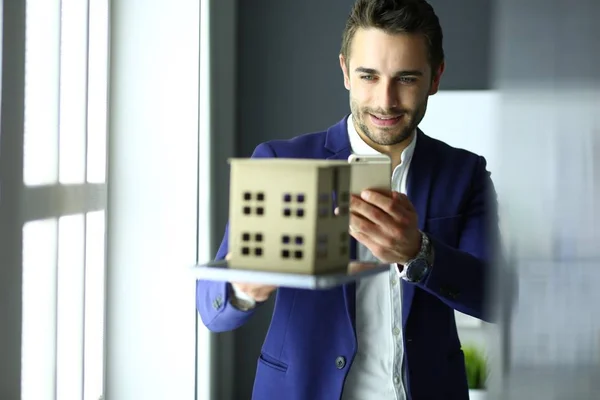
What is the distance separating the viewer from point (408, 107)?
1.25 meters

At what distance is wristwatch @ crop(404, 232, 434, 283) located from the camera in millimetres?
1067

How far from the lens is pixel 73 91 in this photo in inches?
66.7

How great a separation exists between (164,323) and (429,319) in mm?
1088

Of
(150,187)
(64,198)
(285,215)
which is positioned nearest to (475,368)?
(150,187)

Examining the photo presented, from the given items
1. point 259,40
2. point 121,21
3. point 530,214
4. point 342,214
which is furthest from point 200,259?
point 530,214

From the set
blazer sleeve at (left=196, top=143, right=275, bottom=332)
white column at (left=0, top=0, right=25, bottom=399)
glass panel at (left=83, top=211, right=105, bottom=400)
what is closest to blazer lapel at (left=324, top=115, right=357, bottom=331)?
blazer sleeve at (left=196, top=143, right=275, bottom=332)

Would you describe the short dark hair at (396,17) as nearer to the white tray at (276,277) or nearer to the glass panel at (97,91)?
the white tray at (276,277)

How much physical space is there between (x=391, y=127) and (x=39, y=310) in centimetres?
72

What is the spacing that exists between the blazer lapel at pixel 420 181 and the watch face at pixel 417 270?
0.17 meters

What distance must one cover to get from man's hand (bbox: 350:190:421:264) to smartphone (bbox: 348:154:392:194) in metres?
0.01

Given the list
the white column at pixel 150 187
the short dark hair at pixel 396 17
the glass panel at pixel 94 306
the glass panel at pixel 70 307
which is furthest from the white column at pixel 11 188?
the white column at pixel 150 187

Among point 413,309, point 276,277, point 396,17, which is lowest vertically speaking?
point 413,309

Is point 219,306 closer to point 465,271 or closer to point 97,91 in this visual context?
point 465,271

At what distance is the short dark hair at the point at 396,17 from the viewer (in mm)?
1229
